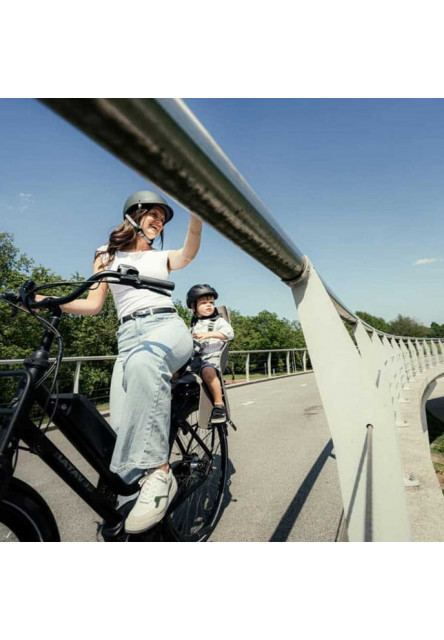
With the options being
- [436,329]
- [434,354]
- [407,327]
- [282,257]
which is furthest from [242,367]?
[436,329]

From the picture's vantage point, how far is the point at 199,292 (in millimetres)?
3695

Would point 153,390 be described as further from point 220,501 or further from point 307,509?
point 307,509

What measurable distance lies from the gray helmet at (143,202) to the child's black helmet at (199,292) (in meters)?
1.56

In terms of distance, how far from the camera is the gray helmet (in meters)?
2.06

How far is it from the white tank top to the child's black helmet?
68.5 inches

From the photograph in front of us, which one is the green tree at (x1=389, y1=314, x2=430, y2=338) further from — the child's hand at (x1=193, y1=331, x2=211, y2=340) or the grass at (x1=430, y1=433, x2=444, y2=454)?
the child's hand at (x1=193, y1=331, x2=211, y2=340)

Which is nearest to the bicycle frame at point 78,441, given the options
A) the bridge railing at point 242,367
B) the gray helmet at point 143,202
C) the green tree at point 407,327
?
the bridge railing at point 242,367

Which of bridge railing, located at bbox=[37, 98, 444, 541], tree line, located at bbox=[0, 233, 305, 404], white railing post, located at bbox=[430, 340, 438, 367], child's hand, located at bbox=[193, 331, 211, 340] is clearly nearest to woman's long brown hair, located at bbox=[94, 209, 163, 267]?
bridge railing, located at bbox=[37, 98, 444, 541]

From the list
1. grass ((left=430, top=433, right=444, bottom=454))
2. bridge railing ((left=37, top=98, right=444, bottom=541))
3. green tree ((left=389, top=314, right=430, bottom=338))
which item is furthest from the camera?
green tree ((left=389, top=314, right=430, bottom=338))

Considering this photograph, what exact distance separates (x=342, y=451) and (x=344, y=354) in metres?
0.27

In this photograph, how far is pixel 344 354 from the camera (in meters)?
1.01

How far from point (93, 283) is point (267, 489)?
2380mm

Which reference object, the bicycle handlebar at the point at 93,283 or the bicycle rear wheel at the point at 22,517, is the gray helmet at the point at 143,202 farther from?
the bicycle rear wheel at the point at 22,517

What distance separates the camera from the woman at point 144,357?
1.53 metres
